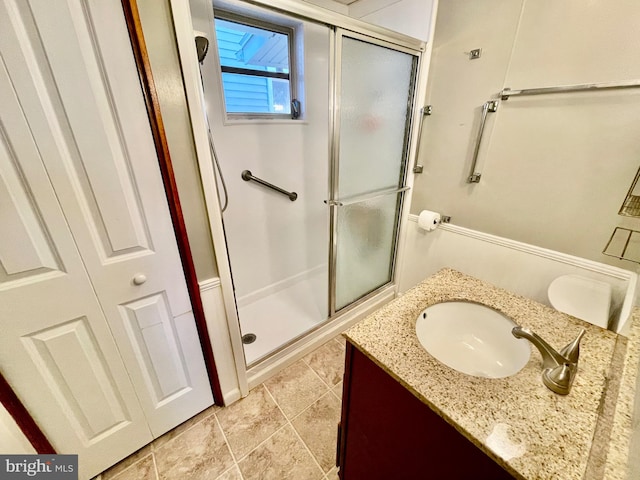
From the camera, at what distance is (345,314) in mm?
1979

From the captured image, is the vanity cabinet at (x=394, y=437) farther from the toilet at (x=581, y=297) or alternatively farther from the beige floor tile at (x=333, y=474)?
the toilet at (x=581, y=297)

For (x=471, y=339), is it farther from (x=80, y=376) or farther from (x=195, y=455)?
(x=80, y=376)

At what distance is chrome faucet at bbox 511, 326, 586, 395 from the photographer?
63 centimetres

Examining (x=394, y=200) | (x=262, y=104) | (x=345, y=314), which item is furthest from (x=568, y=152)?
(x=262, y=104)

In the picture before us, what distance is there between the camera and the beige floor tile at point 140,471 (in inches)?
43.9

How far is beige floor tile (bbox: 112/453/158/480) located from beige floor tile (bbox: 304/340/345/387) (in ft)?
2.95

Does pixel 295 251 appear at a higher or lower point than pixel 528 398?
lower

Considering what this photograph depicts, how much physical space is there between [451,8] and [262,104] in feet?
4.34

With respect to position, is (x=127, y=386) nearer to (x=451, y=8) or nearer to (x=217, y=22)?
(x=217, y=22)

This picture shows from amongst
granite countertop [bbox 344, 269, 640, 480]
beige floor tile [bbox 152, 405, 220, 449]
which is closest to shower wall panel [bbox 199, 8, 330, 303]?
beige floor tile [bbox 152, 405, 220, 449]

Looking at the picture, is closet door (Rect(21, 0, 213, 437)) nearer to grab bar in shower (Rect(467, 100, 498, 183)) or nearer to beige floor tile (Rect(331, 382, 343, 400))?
beige floor tile (Rect(331, 382, 343, 400))

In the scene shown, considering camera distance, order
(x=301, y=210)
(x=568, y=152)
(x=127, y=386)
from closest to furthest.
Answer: (x=127, y=386)
(x=568, y=152)
(x=301, y=210)

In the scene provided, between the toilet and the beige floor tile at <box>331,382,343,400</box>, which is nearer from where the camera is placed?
the toilet

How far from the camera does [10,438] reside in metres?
0.84
